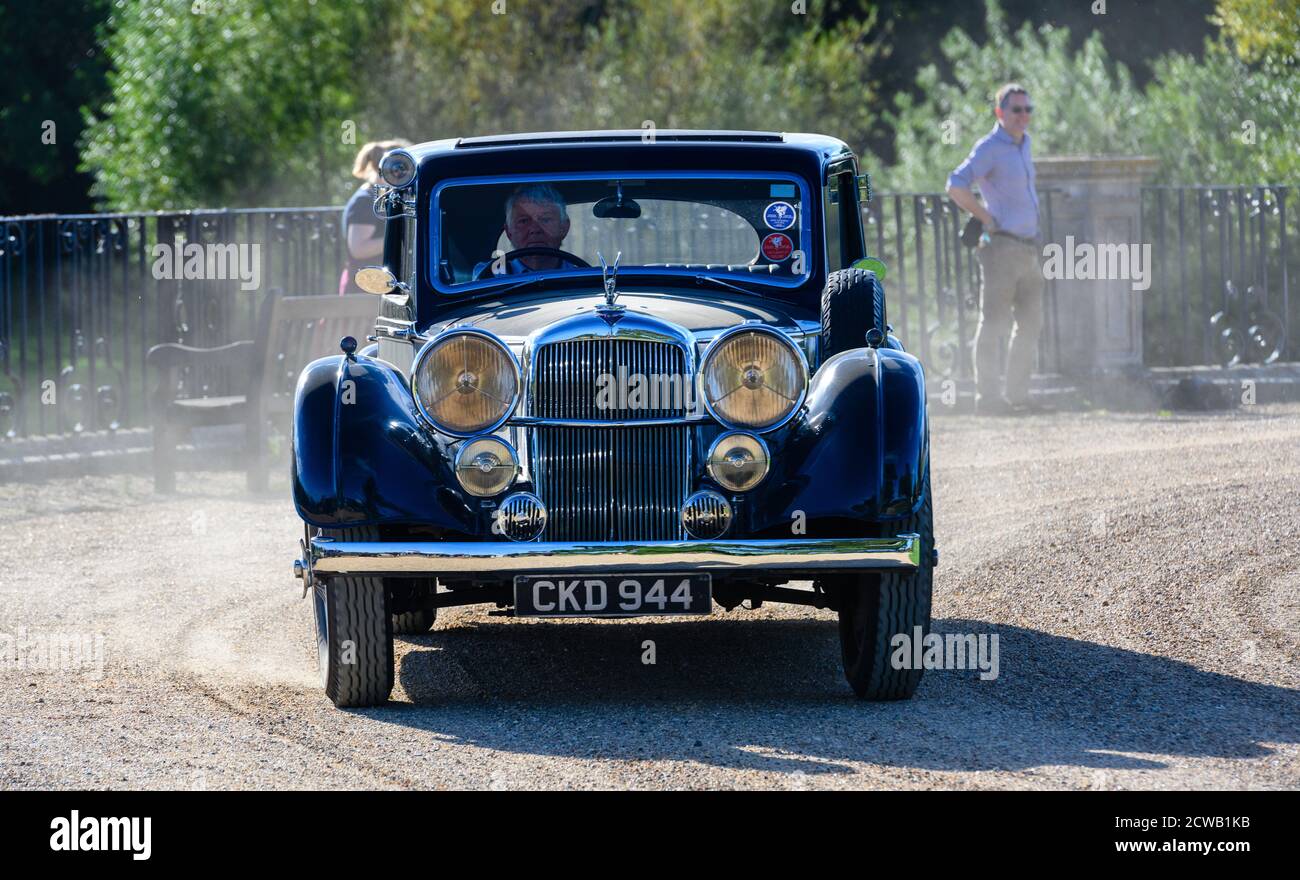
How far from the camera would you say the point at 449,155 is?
6871 mm

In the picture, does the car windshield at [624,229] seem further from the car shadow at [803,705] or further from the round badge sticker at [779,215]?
the car shadow at [803,705]

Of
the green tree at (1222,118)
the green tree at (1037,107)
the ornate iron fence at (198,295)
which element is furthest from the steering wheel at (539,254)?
the green tree at (1222,118)

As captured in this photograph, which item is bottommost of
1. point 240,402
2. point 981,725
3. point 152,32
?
point 981,725

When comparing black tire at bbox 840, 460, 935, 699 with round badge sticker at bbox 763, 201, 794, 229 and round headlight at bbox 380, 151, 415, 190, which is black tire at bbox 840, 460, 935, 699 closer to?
round badge sticker at bbox 763, 201, 794, 229

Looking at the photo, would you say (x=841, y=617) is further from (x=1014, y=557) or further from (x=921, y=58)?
(x=921, y=58)

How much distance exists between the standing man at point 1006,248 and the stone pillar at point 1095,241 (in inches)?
45.7

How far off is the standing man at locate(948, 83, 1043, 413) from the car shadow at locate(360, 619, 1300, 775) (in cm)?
597

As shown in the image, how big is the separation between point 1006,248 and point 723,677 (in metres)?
7.11

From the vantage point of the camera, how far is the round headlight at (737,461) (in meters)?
5.80

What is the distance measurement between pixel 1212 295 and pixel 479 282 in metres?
11.1

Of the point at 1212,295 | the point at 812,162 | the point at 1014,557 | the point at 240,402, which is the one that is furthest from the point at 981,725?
the point at 1212,295

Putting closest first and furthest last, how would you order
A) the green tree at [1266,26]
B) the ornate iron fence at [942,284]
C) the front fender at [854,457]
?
the front fender at [854,457] → the ornate iron fence at [942,284] → the green tree at [1266,26]

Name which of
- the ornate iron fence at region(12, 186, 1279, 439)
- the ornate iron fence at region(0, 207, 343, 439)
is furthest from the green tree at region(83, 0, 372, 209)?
the ornate iron fence at region(0, 207, 343, 439)

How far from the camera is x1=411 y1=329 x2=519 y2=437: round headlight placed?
5.83 meters
